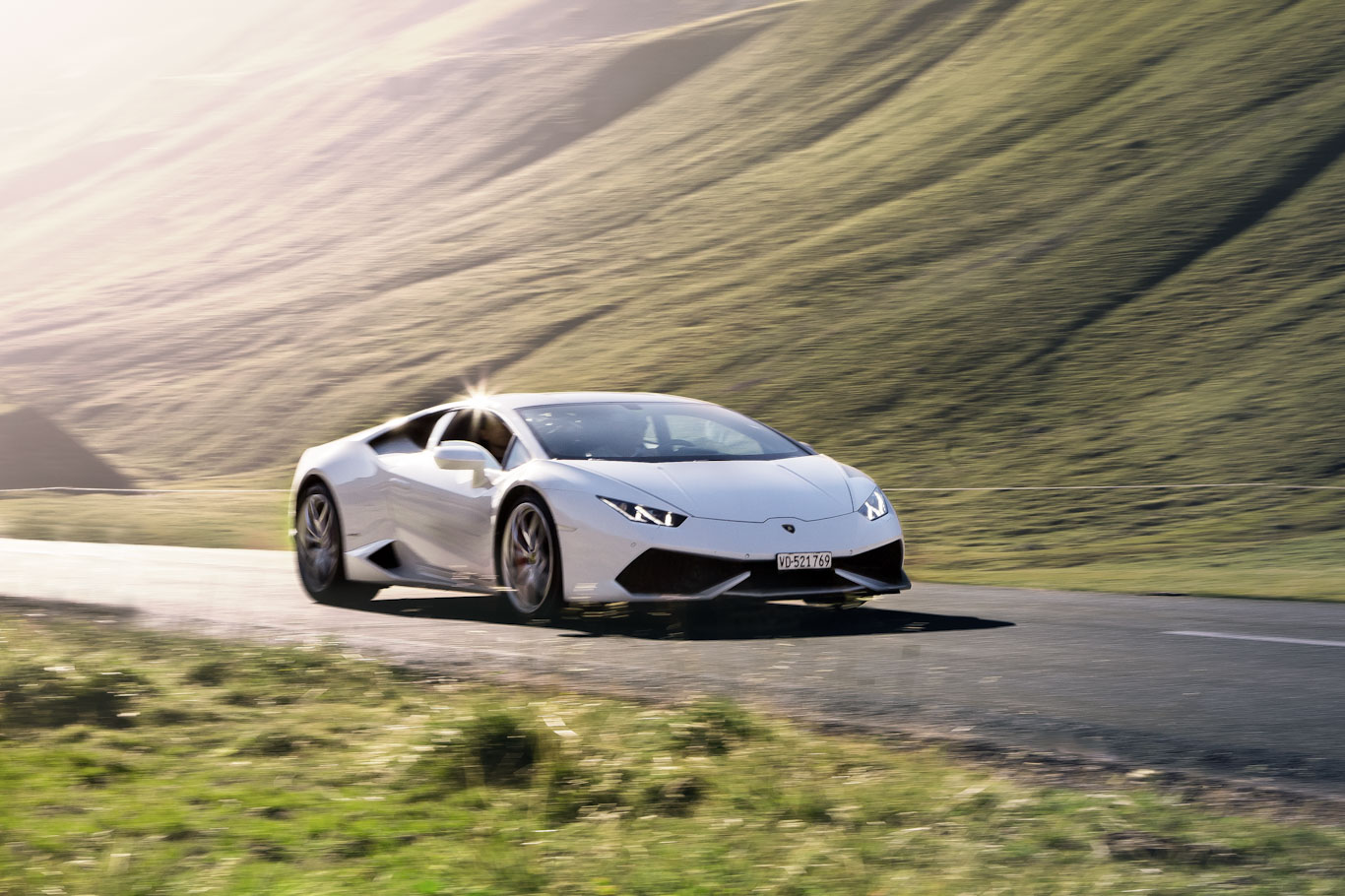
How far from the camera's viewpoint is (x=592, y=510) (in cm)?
921

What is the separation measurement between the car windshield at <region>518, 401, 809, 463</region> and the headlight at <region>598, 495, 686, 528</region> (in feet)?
2.17

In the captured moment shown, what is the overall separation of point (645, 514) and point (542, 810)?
14.5ft

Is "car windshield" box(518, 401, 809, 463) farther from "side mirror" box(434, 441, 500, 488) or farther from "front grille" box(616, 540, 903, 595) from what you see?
"front grille" box(616, 540, 903, 595)

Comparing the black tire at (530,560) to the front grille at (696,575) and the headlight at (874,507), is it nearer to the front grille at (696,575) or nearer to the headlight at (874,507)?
the front grille at (696,575)

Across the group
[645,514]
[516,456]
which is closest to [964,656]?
[645,514]

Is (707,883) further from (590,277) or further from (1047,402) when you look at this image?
(590,277)

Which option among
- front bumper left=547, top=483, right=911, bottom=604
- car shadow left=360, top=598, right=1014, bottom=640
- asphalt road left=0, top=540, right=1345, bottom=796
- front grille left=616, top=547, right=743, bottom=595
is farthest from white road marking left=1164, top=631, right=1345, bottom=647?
front grille left=616, top=547, right=743, bottom=595

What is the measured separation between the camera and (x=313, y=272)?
50.7 metres

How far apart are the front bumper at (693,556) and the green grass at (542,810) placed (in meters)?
2.44

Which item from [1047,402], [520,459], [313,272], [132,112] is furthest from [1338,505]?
[132,112]

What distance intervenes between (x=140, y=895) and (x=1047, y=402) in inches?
860

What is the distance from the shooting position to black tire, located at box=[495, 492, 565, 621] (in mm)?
9383

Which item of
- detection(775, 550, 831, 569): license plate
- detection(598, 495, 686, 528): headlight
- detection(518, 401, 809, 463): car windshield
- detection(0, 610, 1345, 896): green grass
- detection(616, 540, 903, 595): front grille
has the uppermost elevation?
detection(518, 401, 809, 463): car windshield

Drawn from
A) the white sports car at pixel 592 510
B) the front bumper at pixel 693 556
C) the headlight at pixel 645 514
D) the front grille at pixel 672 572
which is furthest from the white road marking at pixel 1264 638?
the headlight at pixel 645 514
